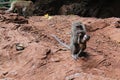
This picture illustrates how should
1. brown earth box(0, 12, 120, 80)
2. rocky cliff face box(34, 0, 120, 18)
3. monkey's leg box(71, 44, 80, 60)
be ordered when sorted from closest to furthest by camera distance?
1. brown earth box(0, 12, 120, 80)
2. monkey's leg box(71, 44, 80, 60)
3. rocky cliff face box(34, 0, 120, 18)

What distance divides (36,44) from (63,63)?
1030 millimetres

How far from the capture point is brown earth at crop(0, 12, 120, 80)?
7.05 metres

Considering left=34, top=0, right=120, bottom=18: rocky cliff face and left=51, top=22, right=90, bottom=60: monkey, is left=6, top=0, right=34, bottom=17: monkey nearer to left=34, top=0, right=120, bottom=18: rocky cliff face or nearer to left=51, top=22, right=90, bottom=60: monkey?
left=34, top=0, right=120, bottom=18: rocky cliff face

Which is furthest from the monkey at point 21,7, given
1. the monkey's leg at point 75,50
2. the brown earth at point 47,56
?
the monkey's leg at point 75,50

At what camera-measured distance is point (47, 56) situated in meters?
7.59

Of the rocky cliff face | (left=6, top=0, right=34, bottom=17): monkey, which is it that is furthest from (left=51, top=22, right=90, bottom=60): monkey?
the rocky cliff face

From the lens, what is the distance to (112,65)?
25.4 ft

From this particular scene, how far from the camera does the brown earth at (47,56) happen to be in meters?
7.05

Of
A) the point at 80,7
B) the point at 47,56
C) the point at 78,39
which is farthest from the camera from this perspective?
the point at 80,7

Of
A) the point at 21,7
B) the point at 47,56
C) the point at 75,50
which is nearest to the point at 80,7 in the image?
the point at 21,7

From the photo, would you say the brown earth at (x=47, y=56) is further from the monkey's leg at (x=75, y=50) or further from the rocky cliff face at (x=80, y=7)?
the rocky cliff face at (x=80, y=7)

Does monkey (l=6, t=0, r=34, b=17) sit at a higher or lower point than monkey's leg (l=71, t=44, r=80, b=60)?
higher

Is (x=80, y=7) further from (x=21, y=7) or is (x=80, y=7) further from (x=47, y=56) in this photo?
(x=47, y=56)

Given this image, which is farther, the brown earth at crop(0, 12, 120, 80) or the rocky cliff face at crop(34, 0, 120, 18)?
the rocky cliff face at crop(34, 0, 120, 18)
